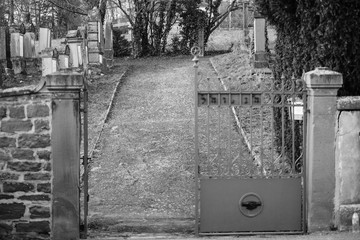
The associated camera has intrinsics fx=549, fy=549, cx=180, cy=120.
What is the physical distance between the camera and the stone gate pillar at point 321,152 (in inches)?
297

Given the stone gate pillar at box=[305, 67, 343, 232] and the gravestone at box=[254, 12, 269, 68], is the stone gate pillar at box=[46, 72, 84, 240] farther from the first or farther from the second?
the gravestone at box=[254, 12, 269, 68]

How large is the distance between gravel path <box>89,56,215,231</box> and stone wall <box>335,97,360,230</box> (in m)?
2.34

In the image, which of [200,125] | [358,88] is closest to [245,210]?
[358,88]

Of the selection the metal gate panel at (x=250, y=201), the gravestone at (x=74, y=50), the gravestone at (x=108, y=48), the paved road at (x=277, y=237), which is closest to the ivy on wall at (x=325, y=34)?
the metal gate panel at (x=250, y=201)

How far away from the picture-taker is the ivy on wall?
8.19 m

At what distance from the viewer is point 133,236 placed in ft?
24.9

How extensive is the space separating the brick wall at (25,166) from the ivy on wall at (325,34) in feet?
13.6

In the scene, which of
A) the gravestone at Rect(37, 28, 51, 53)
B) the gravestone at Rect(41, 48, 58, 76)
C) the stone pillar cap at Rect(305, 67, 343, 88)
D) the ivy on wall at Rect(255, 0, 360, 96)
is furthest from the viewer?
the gravestone at Rect(37, 28, 51, 53)

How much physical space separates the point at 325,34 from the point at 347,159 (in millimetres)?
1964

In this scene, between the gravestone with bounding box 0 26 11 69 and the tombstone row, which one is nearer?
the tombstone row

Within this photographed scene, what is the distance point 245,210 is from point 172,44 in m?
23.2

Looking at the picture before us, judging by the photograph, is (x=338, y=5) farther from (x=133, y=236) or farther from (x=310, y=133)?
(x=133, y=236)

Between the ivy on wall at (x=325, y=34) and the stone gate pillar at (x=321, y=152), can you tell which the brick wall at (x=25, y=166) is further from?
the ivy on wall at (x=325, y=34)

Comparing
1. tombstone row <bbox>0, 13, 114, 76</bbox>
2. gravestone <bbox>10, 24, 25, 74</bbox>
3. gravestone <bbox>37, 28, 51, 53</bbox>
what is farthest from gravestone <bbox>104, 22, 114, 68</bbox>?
gravestone <bbox>10, 24, 25, 74</bbox>
